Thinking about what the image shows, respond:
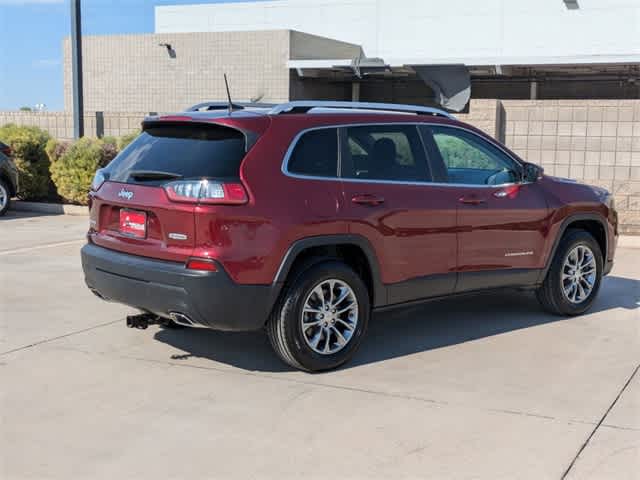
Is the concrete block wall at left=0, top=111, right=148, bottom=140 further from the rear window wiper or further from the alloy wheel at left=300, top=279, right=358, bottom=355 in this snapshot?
the alloy wheel at left=300, top=279, right=358, bottom=355

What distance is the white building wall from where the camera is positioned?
2478 cm

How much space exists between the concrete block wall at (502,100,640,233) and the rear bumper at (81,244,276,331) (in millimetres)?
8297

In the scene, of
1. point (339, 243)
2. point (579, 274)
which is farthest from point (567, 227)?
point (339, 243)

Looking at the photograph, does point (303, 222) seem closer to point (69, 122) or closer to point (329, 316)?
point (329, 316)

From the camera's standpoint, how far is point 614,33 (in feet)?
81.3

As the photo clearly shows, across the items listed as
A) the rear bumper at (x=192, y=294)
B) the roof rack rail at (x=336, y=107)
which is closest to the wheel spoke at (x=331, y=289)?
the rear bumper at (x=192, y=294)

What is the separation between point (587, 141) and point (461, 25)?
50.3 ft

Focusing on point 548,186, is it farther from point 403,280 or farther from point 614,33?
point 614,33

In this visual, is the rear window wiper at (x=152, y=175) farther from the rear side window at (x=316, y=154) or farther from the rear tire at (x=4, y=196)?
the rear tire at (x=4, y=196)

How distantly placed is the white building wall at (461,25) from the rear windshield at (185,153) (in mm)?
17137

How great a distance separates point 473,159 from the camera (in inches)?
276

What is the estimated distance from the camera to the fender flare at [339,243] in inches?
209

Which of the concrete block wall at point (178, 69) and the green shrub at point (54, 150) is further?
the concrete block wall at point (178, 69)

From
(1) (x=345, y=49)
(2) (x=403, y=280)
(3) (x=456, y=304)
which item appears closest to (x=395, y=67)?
(1) (x=345, y=49)
